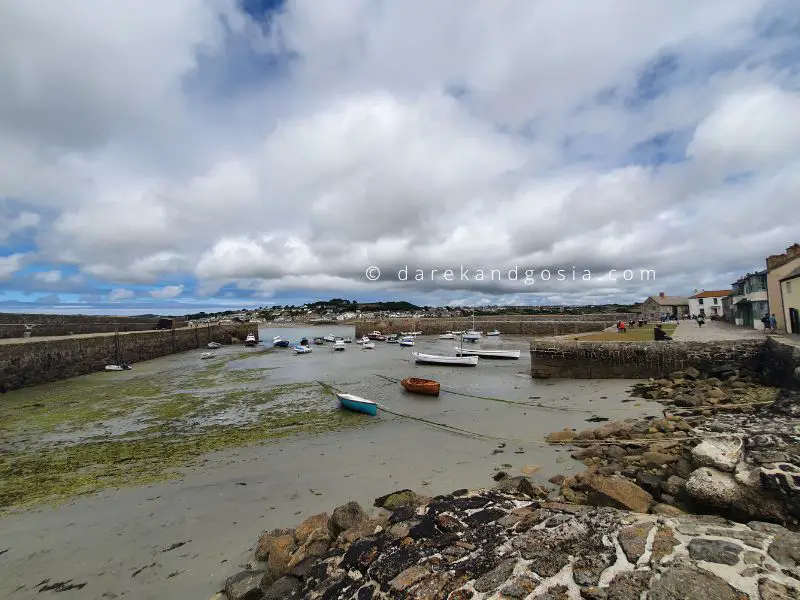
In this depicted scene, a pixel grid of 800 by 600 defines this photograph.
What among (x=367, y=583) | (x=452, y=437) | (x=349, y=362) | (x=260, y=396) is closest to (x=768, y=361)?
(x=452, y=437)

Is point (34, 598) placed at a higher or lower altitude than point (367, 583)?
lower

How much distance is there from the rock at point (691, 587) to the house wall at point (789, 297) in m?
27.1

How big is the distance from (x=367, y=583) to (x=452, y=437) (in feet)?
30.3

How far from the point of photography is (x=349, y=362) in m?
40.8

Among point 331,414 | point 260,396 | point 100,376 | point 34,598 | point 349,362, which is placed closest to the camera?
point 34,598

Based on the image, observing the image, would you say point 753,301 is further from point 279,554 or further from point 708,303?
point 279,554

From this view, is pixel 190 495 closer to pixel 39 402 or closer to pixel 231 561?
pixel 231 561

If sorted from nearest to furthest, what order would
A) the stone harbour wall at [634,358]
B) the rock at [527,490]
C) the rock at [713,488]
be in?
the rock at [713,488] < the rock at [527,490] < the stone harbour wall at [634,358]

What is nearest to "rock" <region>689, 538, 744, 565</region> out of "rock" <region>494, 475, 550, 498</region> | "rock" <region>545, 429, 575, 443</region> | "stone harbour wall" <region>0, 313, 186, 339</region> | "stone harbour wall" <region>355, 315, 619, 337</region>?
"rock" <region>494, 475, 550, 498</region>

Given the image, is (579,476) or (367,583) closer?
(367,583)

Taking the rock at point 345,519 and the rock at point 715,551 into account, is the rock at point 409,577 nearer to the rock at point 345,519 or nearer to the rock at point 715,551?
the rock at point 345,519

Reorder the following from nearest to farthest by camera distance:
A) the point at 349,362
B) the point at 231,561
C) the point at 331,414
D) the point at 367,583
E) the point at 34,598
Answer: the point at 367,583, the point at 34,598, the point at 231,561, the point at 331,414, the point at 349,362

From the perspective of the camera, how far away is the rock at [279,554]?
573cm

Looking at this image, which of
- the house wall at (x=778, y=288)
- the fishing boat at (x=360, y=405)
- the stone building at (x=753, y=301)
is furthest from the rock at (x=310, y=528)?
the stone building at (x=753, y=301)
